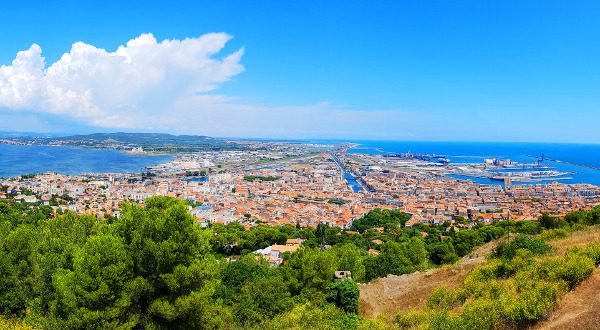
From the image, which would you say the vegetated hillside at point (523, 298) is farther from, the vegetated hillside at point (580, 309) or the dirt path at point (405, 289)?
the dirt path at point (405, 289)

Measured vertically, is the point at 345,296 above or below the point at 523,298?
below

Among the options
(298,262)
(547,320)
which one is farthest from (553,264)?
(298,262)

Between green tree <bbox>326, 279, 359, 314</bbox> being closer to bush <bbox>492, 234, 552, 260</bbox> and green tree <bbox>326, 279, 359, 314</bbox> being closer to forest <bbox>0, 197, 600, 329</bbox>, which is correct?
forest <bbox>0, 197, 600, 329</bbox>

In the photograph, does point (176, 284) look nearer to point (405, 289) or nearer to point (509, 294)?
point (509, 294)

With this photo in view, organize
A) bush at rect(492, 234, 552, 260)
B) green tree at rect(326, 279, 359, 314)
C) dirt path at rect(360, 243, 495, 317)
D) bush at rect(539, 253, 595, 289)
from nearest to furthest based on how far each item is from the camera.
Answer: bush at rect(539, 253, 595, 289)
green tree at rect(326, 279, 359, 314)
dirt path at rect(360, 243, 495, 317)
bush at rect(492, 234, 552, 260)

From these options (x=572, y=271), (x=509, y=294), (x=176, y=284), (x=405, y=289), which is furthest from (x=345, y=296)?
(x=572, y=271)

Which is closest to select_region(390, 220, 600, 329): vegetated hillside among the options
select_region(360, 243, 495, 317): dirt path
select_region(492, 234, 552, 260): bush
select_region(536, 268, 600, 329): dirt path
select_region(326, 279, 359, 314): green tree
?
select_region(536, 268, 600, 329): dirt path

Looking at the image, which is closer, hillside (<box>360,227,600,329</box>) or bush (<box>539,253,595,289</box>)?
hillside (<box>360,227,600,329</box>)
